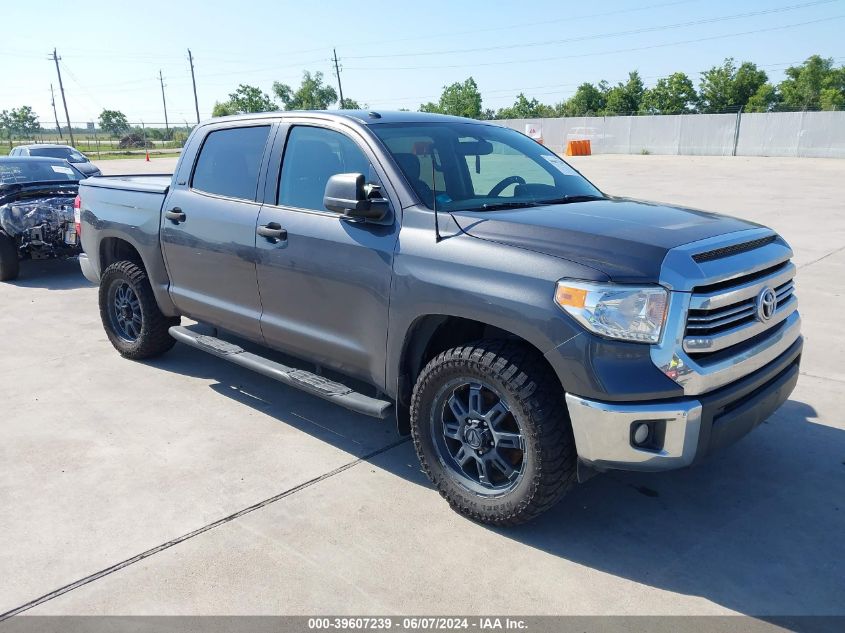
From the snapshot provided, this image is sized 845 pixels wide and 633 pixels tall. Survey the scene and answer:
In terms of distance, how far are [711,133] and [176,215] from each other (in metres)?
39.8

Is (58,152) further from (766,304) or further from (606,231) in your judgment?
(766,304)

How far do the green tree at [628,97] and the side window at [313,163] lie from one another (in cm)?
8747

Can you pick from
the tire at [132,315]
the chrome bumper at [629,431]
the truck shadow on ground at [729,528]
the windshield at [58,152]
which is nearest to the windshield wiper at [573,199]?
the chrome bumper at [629,431]

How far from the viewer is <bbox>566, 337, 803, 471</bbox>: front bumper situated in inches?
107

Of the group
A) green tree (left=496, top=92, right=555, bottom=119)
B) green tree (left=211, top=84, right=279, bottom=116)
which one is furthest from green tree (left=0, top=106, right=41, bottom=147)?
green tree (left=496, top=92, right=555, bottom=119)

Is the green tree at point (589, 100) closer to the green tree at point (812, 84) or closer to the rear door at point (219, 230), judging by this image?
the green tree at point (812, 84)

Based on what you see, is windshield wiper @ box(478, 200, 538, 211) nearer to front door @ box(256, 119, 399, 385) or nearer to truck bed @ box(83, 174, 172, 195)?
front door @ box(256, 119, 399, 385)

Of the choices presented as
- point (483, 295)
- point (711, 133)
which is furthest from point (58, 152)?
point (711, 133)

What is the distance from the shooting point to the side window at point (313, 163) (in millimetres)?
3875

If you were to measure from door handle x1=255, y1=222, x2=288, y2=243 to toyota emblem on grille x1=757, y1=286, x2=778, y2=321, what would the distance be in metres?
2.49

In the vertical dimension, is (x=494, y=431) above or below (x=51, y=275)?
above

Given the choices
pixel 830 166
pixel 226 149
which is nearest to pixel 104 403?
pixel 226 149

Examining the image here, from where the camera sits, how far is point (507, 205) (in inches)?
145

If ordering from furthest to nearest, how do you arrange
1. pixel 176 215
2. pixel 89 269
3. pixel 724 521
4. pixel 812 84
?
pixel 812 84, pixel 89 269, pixel 176 215, pixel 724 521
